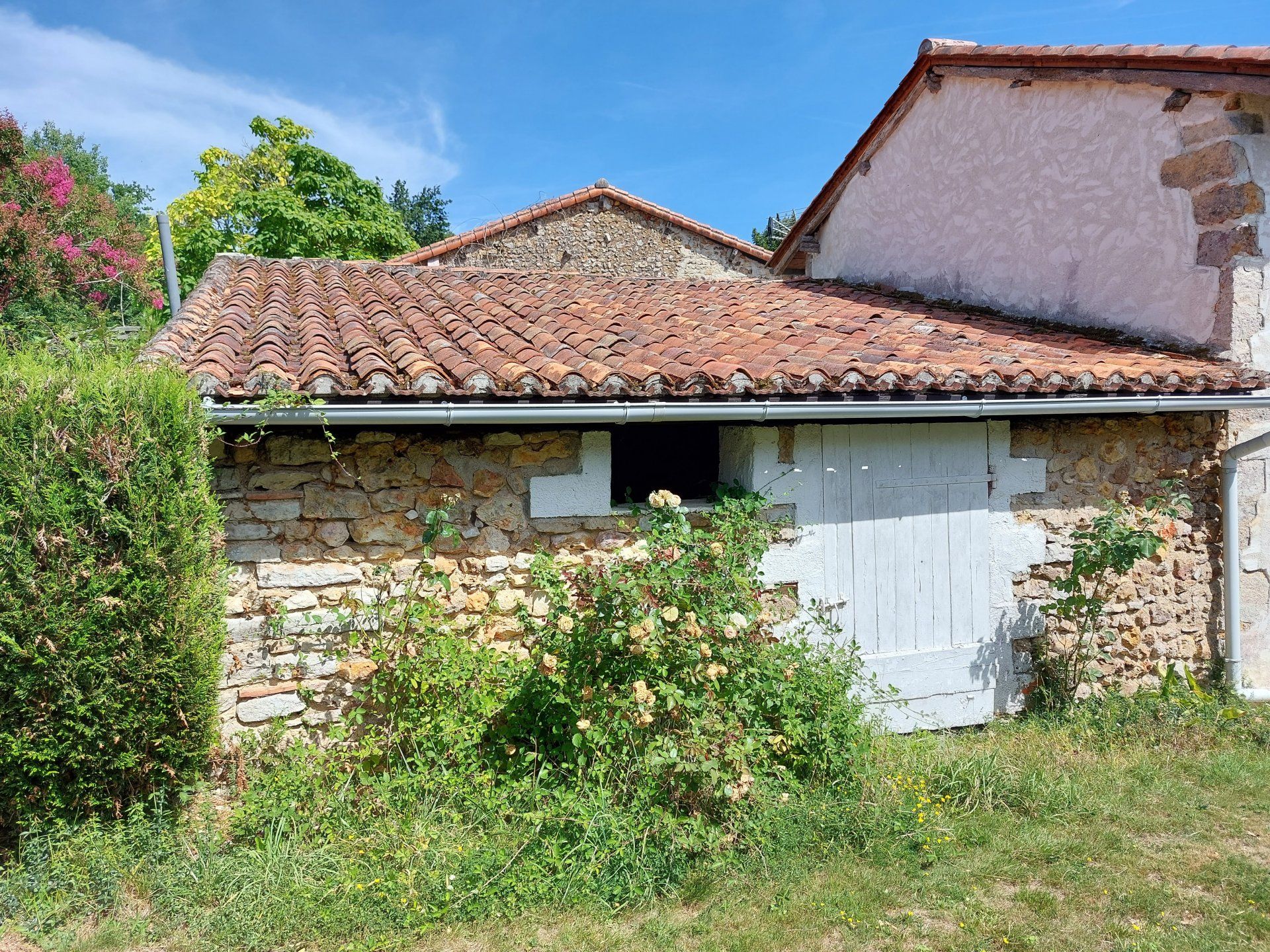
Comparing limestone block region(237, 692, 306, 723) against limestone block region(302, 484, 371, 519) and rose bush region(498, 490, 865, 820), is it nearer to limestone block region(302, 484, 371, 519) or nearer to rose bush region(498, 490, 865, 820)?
limestone block region(302, 484, 371, 519)

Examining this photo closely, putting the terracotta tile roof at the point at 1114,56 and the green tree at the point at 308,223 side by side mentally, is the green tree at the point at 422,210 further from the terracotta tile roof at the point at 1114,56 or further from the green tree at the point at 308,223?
the terracotta tile roof at the point at 1114,56

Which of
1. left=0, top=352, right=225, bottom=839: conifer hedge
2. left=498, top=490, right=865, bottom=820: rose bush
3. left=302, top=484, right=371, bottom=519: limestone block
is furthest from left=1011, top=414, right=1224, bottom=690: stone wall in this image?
left=0, top=352, right=225, bottom=839: conifer hedge

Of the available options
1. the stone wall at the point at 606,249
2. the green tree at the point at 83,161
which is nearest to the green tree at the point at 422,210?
the green tree at the point at 83,161

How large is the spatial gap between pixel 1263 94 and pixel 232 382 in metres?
6.74

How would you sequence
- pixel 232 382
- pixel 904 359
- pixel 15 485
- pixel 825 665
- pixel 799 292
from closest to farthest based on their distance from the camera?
pixel 15 485, pixel 232 382, pixel 825 665, pixel 904 359, pixel 799 292

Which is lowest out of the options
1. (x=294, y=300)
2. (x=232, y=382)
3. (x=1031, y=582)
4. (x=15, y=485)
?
(x=1031, y=582)

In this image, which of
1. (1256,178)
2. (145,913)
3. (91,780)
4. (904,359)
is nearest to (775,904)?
(145,913)

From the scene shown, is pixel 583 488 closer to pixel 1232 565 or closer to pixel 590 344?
pixel 590 344

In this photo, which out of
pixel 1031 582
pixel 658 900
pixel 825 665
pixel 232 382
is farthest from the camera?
pixel 1031 582

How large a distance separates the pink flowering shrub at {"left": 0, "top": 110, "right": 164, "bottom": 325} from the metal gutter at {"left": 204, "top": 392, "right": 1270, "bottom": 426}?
12120 mm

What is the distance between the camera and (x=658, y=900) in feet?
11.6

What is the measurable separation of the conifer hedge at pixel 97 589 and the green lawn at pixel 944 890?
0.55 meters

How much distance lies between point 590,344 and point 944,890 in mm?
3523

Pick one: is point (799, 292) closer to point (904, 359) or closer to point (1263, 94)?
point (904, 359)
